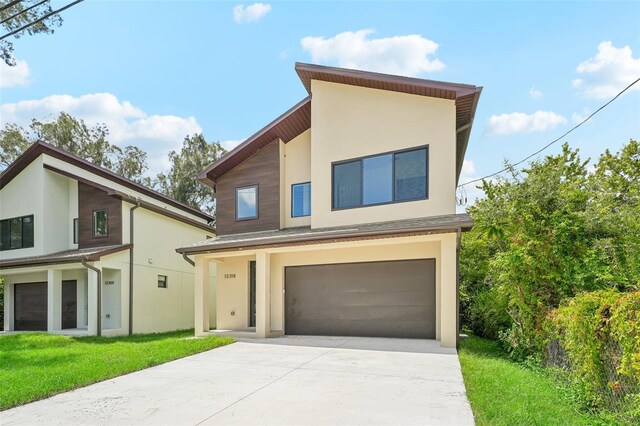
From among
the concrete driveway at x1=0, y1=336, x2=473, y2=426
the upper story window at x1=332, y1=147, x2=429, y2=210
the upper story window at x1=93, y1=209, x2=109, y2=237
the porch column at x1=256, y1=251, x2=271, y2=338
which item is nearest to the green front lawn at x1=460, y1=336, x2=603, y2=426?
the concrete driveway at x1=0, y1=336, x2=473, y2=426

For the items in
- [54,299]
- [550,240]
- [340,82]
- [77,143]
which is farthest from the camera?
[77,143]

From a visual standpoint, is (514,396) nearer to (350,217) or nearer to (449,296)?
(449,296)

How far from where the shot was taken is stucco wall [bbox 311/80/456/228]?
34.6 ft

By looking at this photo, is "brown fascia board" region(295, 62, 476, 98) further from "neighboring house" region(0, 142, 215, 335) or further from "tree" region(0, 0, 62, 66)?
"neighboring house" region(0, 142, 215, 335)

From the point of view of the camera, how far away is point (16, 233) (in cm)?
1688

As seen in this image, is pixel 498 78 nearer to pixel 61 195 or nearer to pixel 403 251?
pixel 403 251

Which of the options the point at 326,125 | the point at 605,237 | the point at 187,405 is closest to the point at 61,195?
the point at 326,125

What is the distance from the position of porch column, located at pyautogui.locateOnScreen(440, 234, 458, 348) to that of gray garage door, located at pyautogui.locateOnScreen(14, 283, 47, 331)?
15761 mm

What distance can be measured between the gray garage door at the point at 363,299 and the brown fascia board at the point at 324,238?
5.18 feet

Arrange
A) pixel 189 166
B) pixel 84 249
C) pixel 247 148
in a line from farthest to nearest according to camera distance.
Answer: pixel 189 166 < pixel 84 249 < pixel 247 148

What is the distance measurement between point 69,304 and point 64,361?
8.56 metres

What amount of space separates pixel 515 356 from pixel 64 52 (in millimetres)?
11480

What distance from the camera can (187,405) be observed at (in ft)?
17.2

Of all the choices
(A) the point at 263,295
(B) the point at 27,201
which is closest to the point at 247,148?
(A) the point at 263,295
